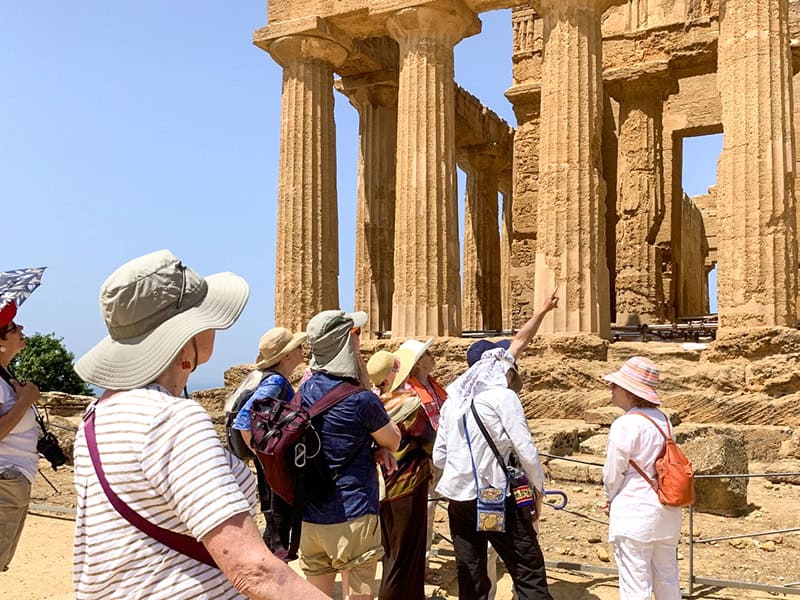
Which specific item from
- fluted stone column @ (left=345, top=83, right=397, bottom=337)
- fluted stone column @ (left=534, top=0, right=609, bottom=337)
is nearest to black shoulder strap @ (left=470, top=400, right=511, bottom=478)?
fluted stone column @ (left=534, top=0, right=609, bottom=337)

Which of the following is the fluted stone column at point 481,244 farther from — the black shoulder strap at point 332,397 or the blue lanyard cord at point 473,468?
the black shoulder strap at point 332,397

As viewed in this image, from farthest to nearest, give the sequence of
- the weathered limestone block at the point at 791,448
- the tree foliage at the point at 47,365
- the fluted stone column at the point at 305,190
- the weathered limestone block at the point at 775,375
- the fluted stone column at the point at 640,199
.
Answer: the tree foliage at the point at 47,365 → the fluted stone column at the point at 640,199 → the fluted stone column at the point at 305,190 → the weathered limestone block at the point at 775,375 → the weathered limestone block at the point at 791,448

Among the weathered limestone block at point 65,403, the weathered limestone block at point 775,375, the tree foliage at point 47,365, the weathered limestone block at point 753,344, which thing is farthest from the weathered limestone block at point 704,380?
the tree foliage at point 47,365

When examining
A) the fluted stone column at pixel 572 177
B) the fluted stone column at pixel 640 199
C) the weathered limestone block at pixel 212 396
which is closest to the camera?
the fluted stone column at pixel 572 177

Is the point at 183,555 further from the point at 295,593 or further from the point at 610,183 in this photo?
the point at 610,183

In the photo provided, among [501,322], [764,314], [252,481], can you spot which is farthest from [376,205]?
[252,481]

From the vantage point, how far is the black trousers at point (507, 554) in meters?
4.34

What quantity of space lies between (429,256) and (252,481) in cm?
1398

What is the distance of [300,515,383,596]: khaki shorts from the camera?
390 centimetres

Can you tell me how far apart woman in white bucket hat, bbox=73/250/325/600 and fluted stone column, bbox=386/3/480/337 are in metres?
13.7

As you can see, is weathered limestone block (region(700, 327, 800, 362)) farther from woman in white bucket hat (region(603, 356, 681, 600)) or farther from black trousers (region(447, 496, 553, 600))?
black trousers (region(447, 496, 553, 600))

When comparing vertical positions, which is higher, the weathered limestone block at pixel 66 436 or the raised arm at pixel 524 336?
the raised arm at pixel 524 336

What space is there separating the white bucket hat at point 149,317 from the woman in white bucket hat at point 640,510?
2768 millimetres

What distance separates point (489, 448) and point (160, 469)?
2861mm
